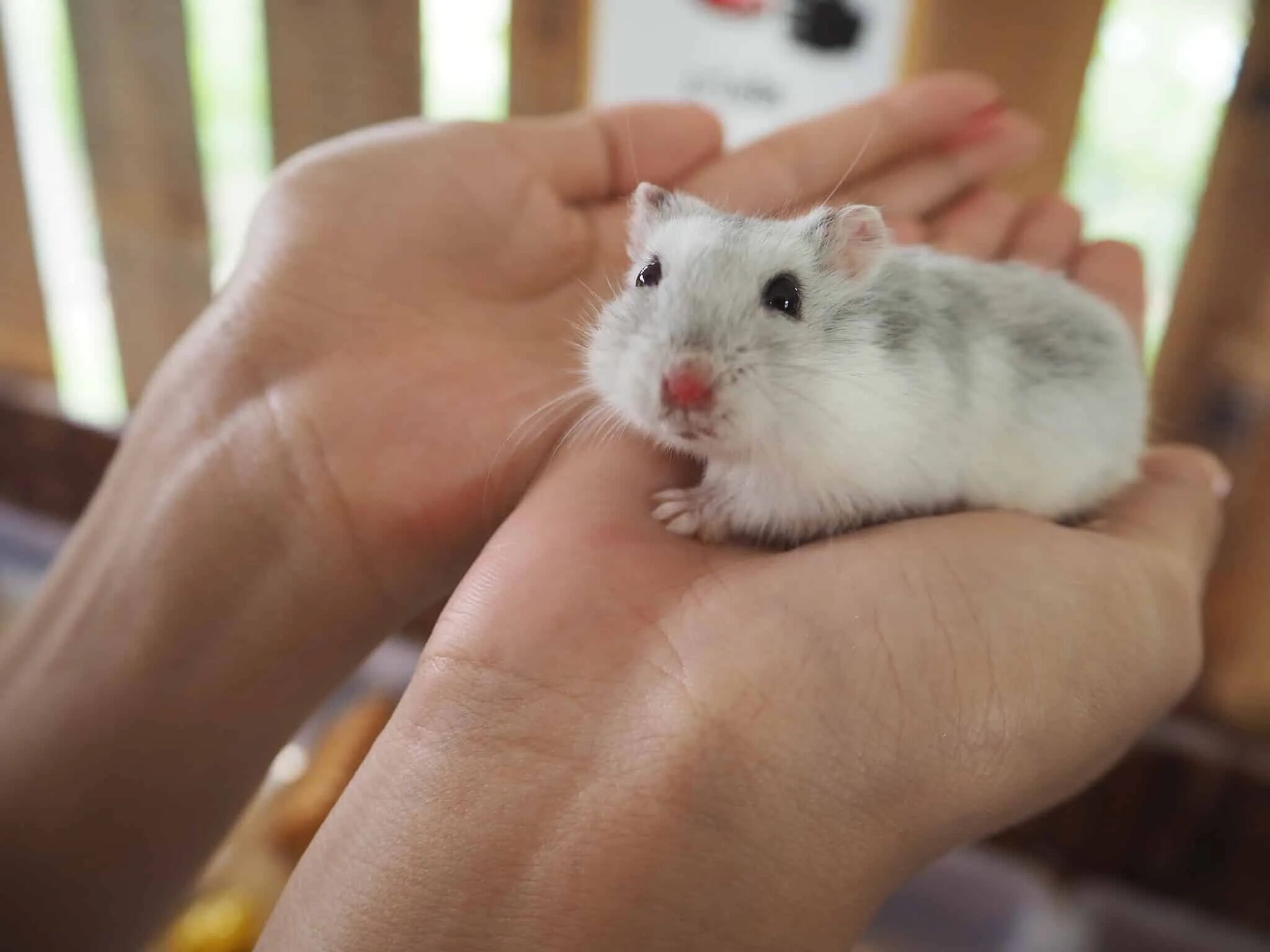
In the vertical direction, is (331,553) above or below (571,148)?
below

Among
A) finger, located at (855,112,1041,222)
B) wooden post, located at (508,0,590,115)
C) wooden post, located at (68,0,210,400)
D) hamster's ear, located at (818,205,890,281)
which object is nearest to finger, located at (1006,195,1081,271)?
finger, located at (855,112,1041,222)

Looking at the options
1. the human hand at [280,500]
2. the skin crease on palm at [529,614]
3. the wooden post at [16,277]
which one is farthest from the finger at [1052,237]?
the wooden post at [16,277]

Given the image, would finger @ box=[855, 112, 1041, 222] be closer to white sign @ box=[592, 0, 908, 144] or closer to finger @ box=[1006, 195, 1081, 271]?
finger @ box=[1006, 195, 1081, 271]

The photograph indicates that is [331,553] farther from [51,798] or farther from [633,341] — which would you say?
[633,341]

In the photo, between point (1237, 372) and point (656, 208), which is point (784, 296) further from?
point (1237, 372)

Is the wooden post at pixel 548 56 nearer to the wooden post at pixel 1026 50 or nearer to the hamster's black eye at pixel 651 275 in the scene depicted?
the wooden post at pixel 1026 50

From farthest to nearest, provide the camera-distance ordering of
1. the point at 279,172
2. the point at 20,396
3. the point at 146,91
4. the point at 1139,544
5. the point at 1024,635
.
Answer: the point at 20,396 < the point at 146,91 < the point at 279,172 < the point at 1139,544 < the point at 1024,635

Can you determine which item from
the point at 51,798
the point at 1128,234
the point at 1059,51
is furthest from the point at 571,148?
the point at 51,798
